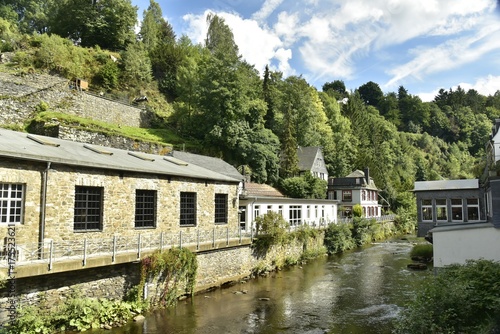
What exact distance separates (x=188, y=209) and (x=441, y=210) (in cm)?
1832

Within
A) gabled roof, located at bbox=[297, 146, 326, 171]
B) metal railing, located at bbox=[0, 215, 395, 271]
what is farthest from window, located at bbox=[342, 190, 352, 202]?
metal railing, located at bbox=[0, 215, 395, 271]

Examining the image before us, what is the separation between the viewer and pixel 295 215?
34.5m

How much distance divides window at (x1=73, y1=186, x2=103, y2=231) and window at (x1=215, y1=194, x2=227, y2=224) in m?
8.60

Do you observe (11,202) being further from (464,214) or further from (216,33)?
(216,33)

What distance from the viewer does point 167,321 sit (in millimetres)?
14094

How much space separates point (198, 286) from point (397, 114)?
112 m

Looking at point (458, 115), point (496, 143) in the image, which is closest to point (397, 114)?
point (458, 115)

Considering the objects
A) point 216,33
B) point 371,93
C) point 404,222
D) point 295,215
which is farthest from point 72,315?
point 371,93

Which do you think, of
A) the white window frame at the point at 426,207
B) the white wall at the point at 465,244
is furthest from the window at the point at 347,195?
the white wall at the point at 465,244

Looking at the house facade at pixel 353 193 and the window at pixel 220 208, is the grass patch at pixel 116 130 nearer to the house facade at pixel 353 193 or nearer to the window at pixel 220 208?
the window at pixel 220 208

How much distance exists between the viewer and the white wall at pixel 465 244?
48.4 feet

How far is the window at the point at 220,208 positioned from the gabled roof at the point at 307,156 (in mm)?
29042

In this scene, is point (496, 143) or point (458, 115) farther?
point (458, 115)

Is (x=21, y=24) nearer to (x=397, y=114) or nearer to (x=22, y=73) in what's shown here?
(x=22, y=73)
